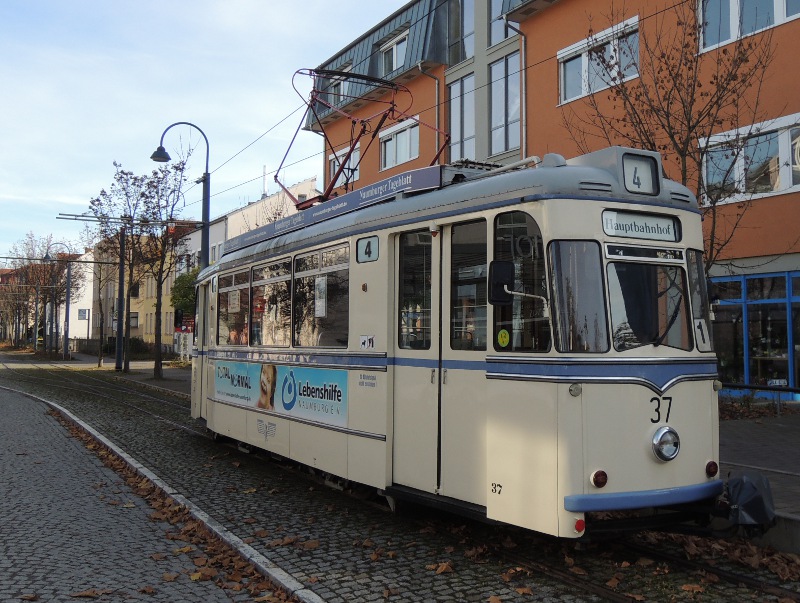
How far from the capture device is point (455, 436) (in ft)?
20.6

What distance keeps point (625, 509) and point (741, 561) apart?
1.36 meters

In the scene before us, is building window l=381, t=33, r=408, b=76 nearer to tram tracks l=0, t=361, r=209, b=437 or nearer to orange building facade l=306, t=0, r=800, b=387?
orange building facade l=306, t=0, r=800, b=387

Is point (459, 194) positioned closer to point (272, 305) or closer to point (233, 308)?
point (272, 305)

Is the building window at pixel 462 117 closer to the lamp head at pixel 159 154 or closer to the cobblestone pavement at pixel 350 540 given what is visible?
the lamp head at pixel 159 154

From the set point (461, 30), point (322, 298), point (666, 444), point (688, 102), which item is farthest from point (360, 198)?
point (461, 30)

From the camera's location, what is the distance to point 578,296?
5.58 m

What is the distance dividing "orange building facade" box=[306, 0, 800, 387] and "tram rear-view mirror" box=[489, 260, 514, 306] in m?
4.97

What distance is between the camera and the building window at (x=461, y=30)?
25.4m

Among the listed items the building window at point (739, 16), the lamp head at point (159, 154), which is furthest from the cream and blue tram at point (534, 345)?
the lamp head at point (159, 154)

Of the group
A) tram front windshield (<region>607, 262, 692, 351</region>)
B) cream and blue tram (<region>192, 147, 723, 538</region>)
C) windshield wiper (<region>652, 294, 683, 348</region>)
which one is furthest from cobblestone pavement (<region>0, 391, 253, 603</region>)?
windshield wiper (<region>652, 294, 683, 348</region>)

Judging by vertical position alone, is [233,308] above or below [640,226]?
below

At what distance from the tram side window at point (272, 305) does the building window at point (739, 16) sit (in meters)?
10.4

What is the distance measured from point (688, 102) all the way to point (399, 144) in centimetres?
1640

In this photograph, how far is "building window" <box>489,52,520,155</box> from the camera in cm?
2294
